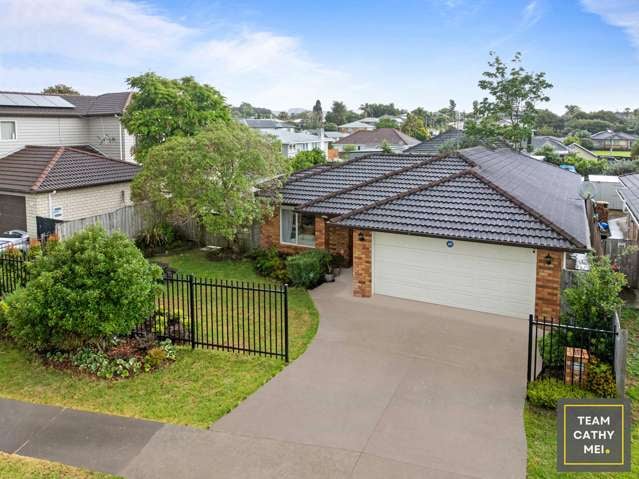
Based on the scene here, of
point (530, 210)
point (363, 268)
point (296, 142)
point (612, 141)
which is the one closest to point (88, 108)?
point (363, 268)

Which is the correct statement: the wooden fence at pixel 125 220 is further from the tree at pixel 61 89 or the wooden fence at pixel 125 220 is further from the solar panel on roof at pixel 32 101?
the tree at pixel 61 89

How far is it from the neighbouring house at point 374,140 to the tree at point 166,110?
43591 mm

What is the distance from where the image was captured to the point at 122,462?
7.14 metres

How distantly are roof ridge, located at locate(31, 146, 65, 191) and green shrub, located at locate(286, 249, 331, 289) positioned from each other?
1070 centimetres

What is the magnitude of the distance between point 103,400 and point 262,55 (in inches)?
1007

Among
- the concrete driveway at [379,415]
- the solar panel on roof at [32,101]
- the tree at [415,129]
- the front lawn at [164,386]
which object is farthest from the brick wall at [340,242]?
the tree at [415,129]

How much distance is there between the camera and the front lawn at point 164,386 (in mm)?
8625

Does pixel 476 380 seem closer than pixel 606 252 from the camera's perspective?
Yes

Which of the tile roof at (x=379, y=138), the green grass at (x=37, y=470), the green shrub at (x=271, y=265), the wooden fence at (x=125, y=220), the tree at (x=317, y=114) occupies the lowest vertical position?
the green grass at (x=37, y=470)

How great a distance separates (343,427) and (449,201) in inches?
331

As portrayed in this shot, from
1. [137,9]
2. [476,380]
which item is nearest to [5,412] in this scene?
[476,380]

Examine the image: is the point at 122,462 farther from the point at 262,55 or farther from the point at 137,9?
the point at 262,55

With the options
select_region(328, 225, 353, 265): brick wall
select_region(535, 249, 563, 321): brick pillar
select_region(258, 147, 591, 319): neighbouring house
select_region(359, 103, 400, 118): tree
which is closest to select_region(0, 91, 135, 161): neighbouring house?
select_region(258, 147, 591, 319): neighbouring house

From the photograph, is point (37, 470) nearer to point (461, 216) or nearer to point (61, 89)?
point (461, 216)
